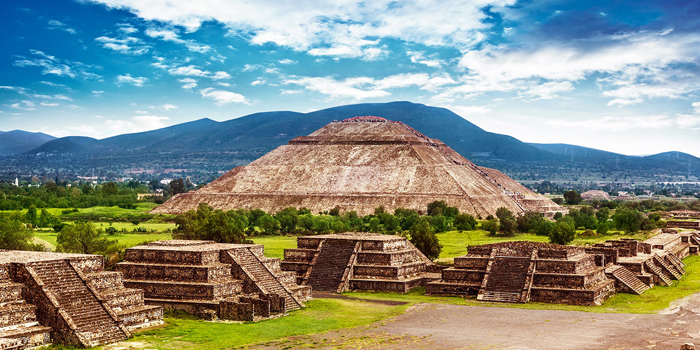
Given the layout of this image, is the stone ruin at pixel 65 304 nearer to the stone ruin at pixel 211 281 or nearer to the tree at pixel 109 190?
the stone ruin at pixel 211 281

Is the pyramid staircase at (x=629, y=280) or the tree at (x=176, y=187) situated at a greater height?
the tree at (x=176, y=187)

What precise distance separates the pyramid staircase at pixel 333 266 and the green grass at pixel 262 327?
6015 millimetres

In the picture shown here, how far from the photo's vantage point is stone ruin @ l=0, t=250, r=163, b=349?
1200 inches

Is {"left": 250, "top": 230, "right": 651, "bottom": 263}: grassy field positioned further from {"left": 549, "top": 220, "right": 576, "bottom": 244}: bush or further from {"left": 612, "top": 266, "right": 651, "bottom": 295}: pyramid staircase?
{"left": 612, "top": 266, "right": 651, "bottom": 295}: pyramid staircase

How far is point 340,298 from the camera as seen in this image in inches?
1806

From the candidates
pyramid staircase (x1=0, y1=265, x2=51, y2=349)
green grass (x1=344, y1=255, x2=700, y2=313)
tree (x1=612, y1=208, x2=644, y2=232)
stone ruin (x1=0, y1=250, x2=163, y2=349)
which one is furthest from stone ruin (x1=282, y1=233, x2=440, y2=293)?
tree (x1=612, y1=208, x2=644, y2=232)

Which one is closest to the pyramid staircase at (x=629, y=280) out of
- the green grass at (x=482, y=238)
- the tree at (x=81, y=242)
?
the green grass at (x=482, y=238)

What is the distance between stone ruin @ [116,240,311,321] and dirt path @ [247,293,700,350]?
18.3 ft

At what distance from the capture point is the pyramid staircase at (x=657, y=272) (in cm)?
5349

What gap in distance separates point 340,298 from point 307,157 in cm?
11703

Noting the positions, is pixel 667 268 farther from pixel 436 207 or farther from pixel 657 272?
pixel 436 207

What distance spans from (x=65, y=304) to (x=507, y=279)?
82.6 feet

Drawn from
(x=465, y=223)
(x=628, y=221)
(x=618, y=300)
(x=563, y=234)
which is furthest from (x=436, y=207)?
(x=618, y=300)

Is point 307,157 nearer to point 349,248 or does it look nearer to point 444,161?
point 444,161
